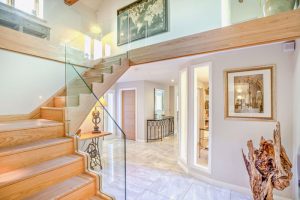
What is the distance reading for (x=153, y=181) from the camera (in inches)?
118

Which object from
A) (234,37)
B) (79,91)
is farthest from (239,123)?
(79,91)

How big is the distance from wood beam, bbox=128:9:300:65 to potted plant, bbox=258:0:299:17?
17 cm

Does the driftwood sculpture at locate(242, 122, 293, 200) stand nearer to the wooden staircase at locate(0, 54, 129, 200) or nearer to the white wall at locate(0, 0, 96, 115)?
the wooden staircase at locate(0, 54, 129, 200)

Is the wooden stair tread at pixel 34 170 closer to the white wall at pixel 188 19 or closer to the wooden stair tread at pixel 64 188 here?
the wooden stair tread at pixel 64 188

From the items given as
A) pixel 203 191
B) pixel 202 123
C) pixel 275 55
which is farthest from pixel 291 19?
pixel 202 123

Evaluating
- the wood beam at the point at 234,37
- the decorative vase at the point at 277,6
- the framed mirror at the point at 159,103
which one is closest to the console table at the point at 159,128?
the framed mirror at the point at 159,103

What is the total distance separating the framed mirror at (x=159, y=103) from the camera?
6646 mm

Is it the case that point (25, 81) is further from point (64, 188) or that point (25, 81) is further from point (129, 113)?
point (129, 113)

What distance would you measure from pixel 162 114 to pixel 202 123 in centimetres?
206

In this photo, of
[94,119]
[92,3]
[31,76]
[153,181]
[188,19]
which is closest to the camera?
[153,181]

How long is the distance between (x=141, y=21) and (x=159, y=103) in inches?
147

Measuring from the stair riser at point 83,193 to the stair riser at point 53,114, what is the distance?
113 cm

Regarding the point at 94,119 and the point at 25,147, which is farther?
the point at 94,119

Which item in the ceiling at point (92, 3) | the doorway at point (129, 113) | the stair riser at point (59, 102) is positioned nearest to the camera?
the stair riser at point (59, 102)
